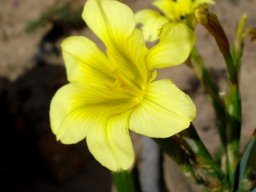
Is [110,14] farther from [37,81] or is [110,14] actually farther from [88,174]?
[37,81]

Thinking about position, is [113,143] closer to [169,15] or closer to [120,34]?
[120,34]

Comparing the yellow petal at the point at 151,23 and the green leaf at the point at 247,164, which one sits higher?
the yellow petal at the point at 151,23

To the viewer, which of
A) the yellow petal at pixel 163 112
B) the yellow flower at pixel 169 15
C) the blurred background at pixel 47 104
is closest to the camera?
the yellow petal at pixel 163 112

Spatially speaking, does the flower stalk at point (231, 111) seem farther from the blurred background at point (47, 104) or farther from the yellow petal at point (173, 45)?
the blurred background at point (47, 104)

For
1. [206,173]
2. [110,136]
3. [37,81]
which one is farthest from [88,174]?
[110,136]

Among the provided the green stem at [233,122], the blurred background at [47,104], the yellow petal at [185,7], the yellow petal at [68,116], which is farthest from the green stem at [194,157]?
the blurred background at [47,104]

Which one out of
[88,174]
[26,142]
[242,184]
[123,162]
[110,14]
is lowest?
[88,174]

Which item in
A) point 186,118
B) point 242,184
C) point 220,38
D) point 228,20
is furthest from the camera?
point 228,20
